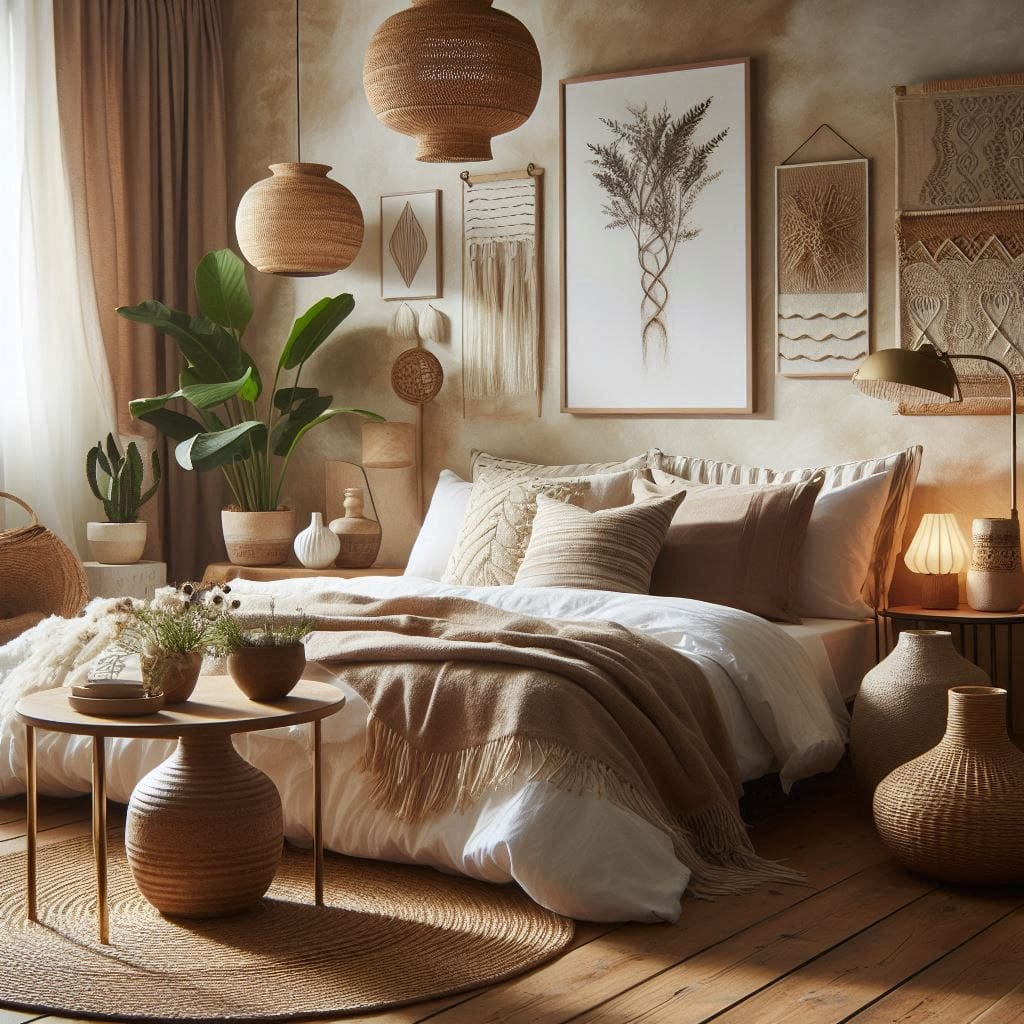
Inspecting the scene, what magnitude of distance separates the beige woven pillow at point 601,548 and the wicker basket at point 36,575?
1.64 metres

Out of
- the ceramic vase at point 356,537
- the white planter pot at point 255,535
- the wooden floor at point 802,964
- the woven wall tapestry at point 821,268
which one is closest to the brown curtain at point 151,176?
the white planter pot at point 255,535

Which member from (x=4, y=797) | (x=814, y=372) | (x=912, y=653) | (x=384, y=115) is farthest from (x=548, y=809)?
(x=814, y=372)

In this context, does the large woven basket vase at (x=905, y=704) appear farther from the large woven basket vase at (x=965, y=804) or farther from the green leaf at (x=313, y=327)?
the green leaf at (x=313, y=327)

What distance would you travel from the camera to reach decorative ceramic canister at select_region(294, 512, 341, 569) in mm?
5199

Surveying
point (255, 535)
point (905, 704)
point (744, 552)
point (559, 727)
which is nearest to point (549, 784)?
point (559, 727)

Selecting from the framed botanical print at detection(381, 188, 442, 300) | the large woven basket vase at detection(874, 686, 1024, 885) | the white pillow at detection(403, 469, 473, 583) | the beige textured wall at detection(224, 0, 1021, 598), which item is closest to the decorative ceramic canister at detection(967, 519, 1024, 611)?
the beige textured wall at detection(224, 0, 1021, 598)

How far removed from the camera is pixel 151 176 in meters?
5.66

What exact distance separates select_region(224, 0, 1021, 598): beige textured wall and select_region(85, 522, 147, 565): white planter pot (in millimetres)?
839

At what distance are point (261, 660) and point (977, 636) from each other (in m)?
2.61

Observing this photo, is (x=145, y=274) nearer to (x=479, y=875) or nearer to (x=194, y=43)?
(x=194, y=43)

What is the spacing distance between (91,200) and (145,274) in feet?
1.15

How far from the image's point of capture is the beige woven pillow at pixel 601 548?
13.2ft

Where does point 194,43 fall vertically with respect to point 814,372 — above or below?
above

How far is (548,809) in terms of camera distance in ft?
9.18
